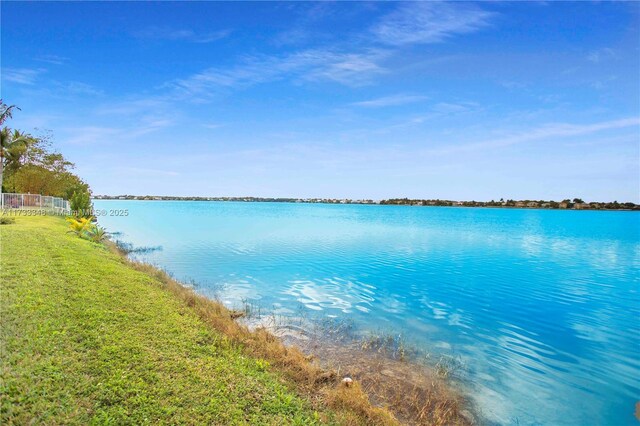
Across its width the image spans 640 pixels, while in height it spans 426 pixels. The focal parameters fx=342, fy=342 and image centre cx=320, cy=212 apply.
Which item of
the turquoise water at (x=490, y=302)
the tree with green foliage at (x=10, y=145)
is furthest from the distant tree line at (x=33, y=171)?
the turquoise water at (x=490, y=302)

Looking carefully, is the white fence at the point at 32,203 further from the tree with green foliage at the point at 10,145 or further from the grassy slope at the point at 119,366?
the grassy slope at the point at 119,366

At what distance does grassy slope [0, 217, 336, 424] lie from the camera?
5.76 metres

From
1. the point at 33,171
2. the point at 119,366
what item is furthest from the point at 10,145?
the point at 119,366

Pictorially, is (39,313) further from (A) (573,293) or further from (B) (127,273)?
(A) (573,293)

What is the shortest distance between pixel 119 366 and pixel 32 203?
1728 inches

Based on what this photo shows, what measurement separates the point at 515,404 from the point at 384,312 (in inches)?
297

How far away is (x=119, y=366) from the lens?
268 inches

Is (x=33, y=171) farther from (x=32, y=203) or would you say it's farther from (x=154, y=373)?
(x=154, y=373)

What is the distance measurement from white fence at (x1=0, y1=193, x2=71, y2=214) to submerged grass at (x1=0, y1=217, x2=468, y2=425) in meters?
34.3

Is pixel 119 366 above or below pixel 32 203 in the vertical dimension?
below

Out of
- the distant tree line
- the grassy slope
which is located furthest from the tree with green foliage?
the grassy slope

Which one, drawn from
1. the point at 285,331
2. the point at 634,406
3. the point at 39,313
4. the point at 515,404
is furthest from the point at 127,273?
the point at 634,406

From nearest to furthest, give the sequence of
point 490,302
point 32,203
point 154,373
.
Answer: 1. point 154,373
2. point 490,302
3. point 32,203

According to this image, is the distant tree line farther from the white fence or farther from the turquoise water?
the turquoise water
